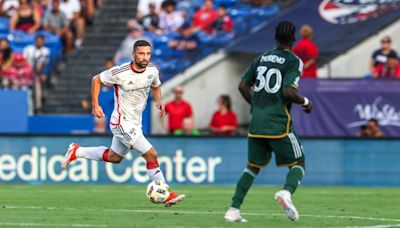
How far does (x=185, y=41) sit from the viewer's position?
27141 mm

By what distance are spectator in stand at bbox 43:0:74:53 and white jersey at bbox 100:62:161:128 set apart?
13.9 meters

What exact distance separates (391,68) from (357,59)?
1.75 m

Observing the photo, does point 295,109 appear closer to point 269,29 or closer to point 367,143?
point 367,143

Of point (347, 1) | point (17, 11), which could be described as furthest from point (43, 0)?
point (347, 1)

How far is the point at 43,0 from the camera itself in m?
30.3

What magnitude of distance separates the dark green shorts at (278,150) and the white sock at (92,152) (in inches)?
141

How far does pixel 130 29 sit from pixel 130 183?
7.99m

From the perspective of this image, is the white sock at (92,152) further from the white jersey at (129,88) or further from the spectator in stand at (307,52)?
the spectator in stand at (307,52)

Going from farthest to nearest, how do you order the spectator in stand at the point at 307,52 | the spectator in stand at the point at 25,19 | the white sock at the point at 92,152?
the spectator in stand at the point at 25,19 < the spectator in stand at the point at 307,52 < the white sock at the point at 92,152

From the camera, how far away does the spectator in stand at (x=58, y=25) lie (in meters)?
28.7

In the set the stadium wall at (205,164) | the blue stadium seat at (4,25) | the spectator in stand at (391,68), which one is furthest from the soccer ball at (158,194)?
the blue stadium seat at (4,25)

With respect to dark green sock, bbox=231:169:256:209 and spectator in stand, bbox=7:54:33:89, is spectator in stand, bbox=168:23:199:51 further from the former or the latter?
dark green sock, bbox=231:169:256:209

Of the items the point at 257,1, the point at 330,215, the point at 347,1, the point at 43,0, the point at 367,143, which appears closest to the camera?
the point at 330,215

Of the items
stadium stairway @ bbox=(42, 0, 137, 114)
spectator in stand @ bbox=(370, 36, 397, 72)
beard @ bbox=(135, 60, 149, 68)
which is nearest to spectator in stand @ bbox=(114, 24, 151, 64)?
stadium stairway @ bbox=(42, 0, 137, 114)
